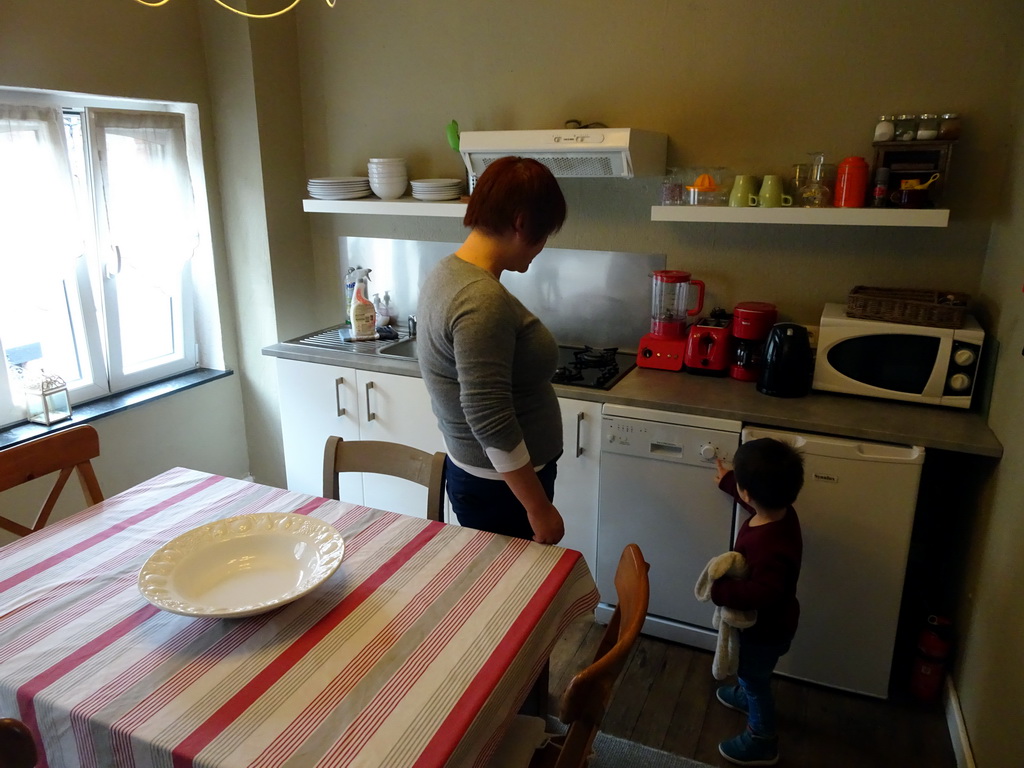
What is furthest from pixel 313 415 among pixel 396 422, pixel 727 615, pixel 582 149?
pixel 727 615

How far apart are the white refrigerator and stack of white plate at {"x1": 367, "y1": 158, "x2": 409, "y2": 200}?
1.64 m

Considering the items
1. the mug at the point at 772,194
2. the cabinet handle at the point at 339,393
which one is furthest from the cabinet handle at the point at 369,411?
the mug at the point at 772,194

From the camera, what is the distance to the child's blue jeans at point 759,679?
5.81 ft

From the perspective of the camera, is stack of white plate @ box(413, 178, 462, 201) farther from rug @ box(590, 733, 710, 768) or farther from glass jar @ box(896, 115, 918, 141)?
rug @ box(590, 733, 710, 768)

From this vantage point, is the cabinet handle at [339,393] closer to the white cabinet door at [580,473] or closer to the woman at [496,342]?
Result: the white cabinet door at [580,473]

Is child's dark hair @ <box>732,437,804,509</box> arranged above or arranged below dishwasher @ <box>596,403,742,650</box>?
above

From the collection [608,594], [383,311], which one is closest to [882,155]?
[608,594]

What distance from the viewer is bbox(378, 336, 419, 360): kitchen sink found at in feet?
8.74

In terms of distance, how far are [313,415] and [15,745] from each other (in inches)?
75.9

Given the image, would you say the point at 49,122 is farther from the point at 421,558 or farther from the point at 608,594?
the point at 608,594

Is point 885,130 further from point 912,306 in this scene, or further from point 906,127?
point 912,306

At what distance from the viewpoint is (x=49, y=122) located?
238 centimetres

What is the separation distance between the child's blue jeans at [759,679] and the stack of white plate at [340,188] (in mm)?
2125

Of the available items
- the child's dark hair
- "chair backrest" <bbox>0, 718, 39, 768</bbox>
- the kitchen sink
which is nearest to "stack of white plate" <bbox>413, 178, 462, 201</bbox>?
→ the kitchen sink
